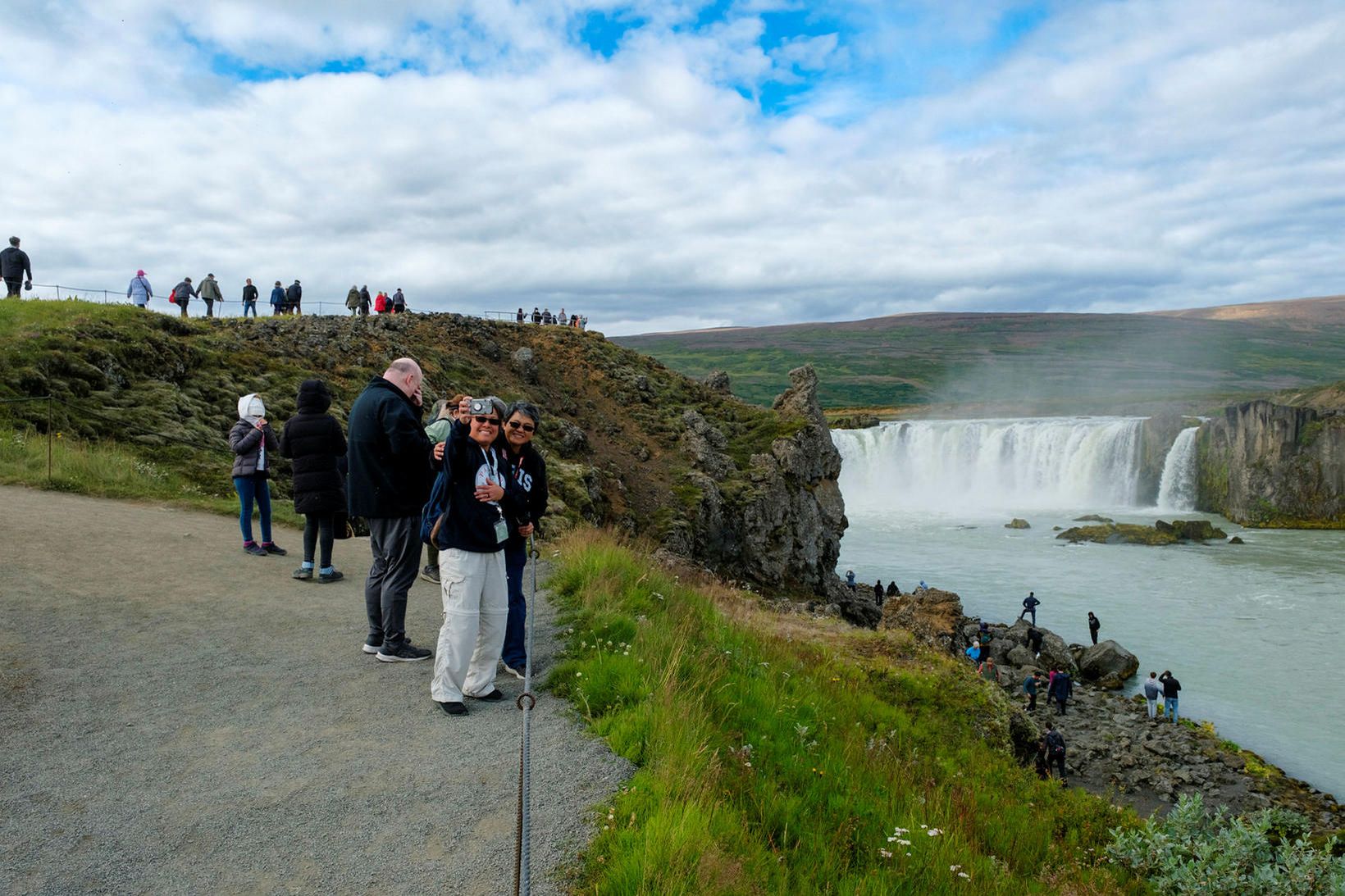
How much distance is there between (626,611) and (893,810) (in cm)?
363

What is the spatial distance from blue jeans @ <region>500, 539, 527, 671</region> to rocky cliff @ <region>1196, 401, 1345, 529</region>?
62.3 meters

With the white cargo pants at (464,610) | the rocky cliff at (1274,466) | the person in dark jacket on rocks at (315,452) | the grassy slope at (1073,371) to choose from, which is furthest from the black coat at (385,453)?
the grassy slope at (1073,371)

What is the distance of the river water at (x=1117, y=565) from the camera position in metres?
23.5

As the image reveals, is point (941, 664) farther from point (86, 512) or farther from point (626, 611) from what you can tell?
point (86, 512)

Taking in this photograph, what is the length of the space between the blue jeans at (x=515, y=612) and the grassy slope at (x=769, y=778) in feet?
1.36

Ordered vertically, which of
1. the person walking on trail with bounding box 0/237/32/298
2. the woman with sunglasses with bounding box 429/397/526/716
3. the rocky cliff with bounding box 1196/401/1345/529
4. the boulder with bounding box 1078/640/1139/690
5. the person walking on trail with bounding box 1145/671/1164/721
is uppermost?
the person walking on trail with bounding box 0/237/32/298

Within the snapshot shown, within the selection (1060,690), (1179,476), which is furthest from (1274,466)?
(1060,690)

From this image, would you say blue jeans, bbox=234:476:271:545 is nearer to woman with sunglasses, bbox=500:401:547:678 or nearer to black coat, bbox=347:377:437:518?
black coat, bbox=347:377:437:518

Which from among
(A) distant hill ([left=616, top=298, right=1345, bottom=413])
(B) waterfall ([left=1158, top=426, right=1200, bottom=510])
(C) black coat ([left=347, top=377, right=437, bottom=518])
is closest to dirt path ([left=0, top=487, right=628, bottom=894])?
(C) black coat ([left=347, top=377, right=437, bottom=518])

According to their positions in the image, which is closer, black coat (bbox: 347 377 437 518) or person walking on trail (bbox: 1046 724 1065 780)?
black coat (bbox: 347 377 437 518)

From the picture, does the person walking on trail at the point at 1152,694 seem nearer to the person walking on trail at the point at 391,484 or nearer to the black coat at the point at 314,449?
the person walking on trail at the point at 391,484

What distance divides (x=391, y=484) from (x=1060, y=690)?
21.6m

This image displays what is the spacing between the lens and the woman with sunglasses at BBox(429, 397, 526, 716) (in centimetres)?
588

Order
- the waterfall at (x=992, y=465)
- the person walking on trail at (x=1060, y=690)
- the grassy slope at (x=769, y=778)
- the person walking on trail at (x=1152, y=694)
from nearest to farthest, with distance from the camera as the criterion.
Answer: the grassy slope at (x=769, y=778) < the person walking on trail at (x=1152, y=694) < the person walking on trail at (x=1060, y=690) < the waterfall at (x=992, y=465)
